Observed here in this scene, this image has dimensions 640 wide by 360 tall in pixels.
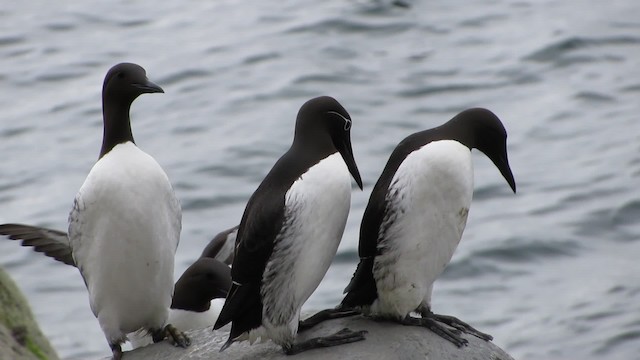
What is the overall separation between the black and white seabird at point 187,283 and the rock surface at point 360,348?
0.64m

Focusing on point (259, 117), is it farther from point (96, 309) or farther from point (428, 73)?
point (96, 309)

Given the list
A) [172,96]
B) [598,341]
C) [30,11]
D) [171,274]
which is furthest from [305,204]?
[30,11]

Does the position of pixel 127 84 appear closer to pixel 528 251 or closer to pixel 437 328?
pixel 437 328

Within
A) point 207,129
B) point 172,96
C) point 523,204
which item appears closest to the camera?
point 523,204

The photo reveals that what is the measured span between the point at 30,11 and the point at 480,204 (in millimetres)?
9851

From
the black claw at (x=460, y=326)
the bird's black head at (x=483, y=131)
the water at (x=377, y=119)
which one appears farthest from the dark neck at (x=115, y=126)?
the water at (x=377, y=119)

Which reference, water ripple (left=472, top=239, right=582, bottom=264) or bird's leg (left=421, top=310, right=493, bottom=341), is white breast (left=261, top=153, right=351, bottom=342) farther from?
water ripple (left=472, top=239, right=582, bottom=264)

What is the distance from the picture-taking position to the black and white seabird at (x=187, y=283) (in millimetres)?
7434

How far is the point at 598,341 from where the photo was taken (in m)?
11.2

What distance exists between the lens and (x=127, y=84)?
6895 millimetres

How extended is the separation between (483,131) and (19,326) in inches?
111

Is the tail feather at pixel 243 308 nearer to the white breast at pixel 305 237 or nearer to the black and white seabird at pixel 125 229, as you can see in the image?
the white breast at pixel 305 237

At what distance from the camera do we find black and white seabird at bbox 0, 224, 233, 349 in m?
7.43

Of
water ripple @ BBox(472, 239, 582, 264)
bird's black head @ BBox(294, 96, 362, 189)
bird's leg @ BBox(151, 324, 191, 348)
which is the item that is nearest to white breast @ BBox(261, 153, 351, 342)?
bird's black head @ BBox(294, 96, 362, 189)
